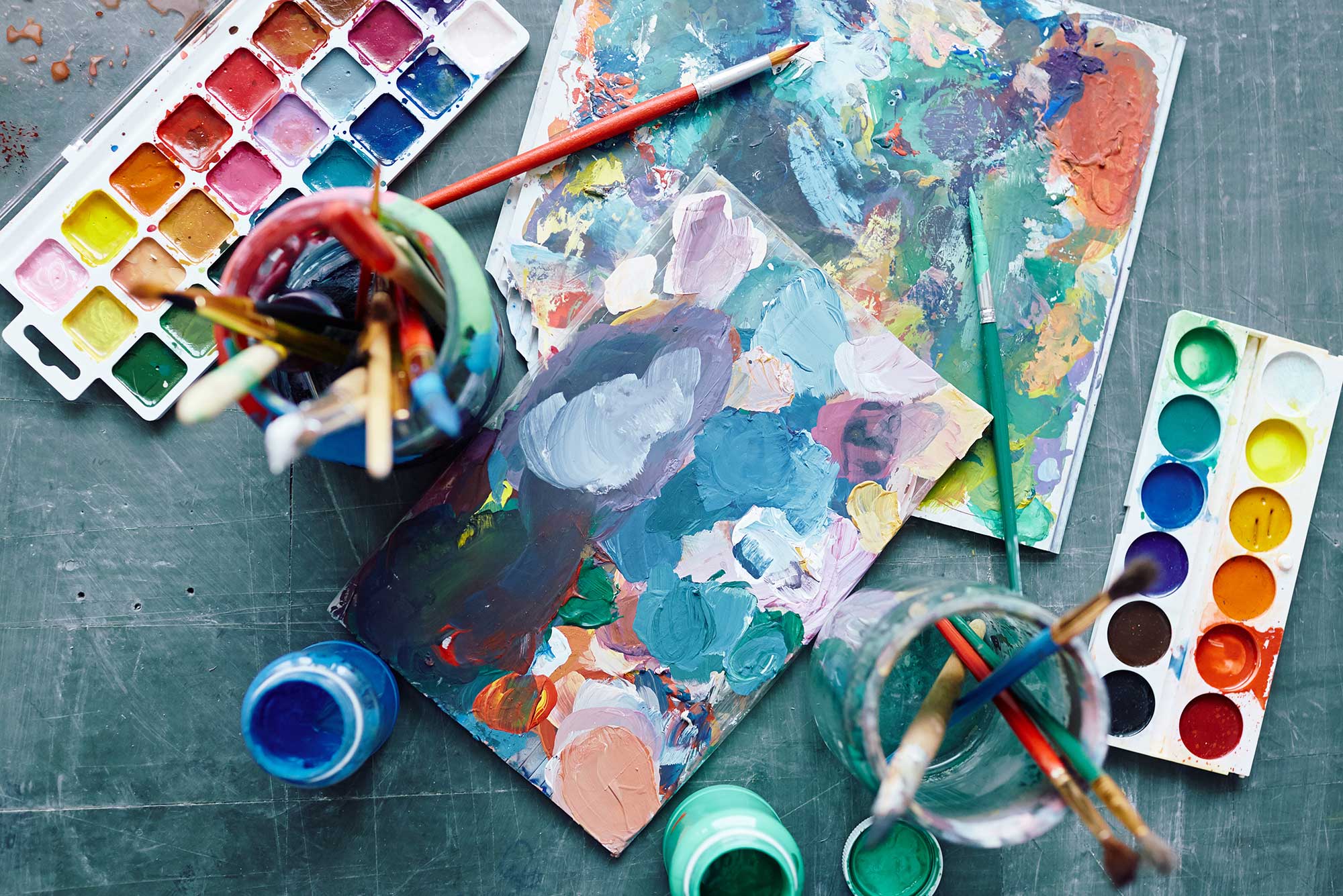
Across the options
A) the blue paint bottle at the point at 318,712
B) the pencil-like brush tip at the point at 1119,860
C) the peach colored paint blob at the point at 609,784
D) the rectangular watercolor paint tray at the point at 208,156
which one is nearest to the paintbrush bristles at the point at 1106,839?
the pencil-like brush tip at the point at 1119,860

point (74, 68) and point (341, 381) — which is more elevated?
point (74, 68)

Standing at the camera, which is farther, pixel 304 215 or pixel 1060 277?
pixel 1060 277

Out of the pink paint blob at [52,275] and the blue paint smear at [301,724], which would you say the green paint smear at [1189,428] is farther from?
the pink paint blob at [52,275]

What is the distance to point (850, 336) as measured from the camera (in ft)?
3.51

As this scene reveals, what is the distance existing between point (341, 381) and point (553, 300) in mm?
A: 384

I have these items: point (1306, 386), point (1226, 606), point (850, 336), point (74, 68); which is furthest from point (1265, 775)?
point (74, 68)

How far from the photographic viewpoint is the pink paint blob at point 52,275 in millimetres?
1072

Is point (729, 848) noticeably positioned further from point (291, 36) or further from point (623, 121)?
point (291, 36)

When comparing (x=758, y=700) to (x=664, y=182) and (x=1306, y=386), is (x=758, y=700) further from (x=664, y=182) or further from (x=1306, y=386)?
(x=1306, y=386)

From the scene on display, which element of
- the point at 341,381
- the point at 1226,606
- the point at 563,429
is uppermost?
the point at 341,381

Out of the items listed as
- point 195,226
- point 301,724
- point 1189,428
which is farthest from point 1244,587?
point 195,226

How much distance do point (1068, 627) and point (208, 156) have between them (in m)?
1.09

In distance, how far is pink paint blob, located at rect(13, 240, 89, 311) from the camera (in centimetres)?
107

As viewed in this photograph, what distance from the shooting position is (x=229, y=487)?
1.11 m
